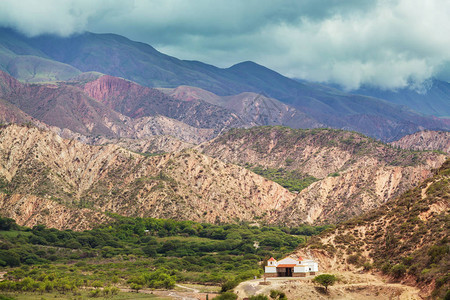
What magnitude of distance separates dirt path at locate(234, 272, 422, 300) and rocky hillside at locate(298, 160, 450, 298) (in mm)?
2890

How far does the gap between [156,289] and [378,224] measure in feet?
174

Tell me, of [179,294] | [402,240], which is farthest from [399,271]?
[179,294]

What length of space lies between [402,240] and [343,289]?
17659 mm

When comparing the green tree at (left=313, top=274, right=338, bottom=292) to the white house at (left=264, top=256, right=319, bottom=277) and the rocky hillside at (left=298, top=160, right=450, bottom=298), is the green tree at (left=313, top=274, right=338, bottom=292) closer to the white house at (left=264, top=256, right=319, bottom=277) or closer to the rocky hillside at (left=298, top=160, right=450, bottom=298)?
the white house at (left=264, top=256, right=319, bottom=277)

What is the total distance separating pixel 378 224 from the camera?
118688 millimetres

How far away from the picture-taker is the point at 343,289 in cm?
9656

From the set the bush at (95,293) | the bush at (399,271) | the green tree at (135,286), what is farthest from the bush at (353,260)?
the bush at (95,293)

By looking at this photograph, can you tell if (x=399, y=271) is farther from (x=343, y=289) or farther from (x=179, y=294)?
(x=179, y=294)

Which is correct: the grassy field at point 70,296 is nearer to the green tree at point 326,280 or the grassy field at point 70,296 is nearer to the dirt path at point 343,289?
the dirt path at point 343,289

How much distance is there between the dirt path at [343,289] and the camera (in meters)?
91.4

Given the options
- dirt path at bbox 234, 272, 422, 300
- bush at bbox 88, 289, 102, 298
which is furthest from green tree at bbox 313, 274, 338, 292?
bush at bbox 88, 289, 102, 298

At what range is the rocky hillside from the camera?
3676 inches

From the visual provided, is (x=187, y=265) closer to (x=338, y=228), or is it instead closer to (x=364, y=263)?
(x=338, y=228)

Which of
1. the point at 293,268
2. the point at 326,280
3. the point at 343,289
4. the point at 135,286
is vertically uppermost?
the point at 293,268
